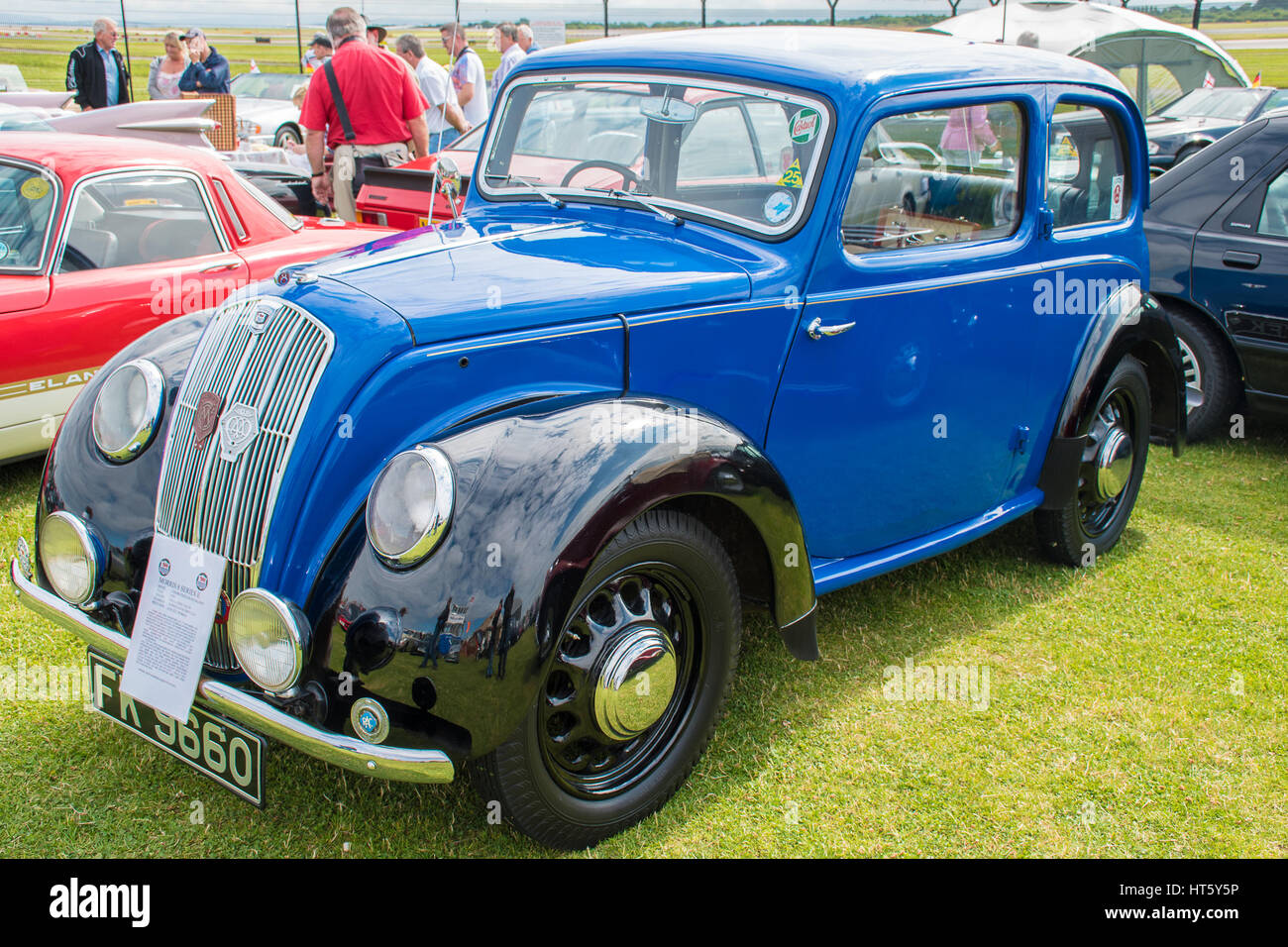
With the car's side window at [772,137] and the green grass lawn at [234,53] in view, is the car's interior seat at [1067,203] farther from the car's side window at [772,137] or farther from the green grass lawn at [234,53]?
the green grass lawn at [234,53]

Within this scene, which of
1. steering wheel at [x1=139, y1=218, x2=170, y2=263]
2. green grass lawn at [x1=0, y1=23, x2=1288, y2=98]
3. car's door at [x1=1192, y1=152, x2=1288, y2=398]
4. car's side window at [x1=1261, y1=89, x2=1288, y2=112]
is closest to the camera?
steering wheel at [x1=139, y1=218, x2=170, y2=263]

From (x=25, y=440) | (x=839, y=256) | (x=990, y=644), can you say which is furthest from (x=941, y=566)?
(x=25, y=440)

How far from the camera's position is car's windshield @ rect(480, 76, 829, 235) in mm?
3086

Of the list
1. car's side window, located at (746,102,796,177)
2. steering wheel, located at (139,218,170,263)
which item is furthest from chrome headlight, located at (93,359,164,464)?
steering wheel, located at (139,218,170,263)

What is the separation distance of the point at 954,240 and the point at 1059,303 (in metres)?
0.59

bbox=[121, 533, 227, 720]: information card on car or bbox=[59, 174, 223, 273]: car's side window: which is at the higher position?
bbox=[59, 174, 223, 273]: car's side window

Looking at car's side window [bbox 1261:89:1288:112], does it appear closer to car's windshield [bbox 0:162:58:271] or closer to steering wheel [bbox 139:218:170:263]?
steering wheel [bbox 139:218:170:263]

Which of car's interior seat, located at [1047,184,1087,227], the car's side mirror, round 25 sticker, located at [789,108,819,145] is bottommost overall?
car's interior seat, located at [1047,184,1087,227]

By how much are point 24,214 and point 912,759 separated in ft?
13.9

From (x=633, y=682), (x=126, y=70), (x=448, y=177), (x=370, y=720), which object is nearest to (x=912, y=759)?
(x=633, y=682)

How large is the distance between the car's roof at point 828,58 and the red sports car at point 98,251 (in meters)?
2.06

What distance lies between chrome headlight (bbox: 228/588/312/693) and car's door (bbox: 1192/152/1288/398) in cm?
483

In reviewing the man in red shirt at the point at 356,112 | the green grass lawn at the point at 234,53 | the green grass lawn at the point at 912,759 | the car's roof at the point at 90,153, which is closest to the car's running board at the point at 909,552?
the green grass lawn at the point at 912,759

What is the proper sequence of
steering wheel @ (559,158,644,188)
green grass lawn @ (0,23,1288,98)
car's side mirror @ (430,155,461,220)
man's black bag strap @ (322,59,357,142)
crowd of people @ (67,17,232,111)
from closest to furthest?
steering wheel @ (559,158,644,188)
car's side mirror @ (430,155,461,220)
man's black bag strap @ (322,59,357,142)
crowd of people @ (67,17,232,111)
green grass lawn @ (0,23,1288,98)
